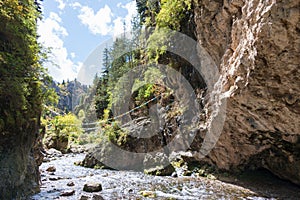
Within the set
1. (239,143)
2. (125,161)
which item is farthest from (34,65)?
(125,161)

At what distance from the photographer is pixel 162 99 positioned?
17531 millimetres

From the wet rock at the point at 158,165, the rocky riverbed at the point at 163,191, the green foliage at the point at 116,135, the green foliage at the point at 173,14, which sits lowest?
the rocky riverbed at the point at 163,191

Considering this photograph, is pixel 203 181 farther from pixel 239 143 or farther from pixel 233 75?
pixel 233 75

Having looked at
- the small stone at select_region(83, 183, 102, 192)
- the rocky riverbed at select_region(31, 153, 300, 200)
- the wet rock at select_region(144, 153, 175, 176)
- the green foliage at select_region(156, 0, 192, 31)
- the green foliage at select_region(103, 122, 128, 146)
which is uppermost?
the green foliage at select_region(156, 0, 192, 31)

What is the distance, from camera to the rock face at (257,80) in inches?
262

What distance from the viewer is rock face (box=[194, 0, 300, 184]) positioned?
664 centimetres


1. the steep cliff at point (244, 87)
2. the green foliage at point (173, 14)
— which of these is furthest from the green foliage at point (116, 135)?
the green foliage at point (173, 14)

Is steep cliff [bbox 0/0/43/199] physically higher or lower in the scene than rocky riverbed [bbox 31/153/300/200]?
higher

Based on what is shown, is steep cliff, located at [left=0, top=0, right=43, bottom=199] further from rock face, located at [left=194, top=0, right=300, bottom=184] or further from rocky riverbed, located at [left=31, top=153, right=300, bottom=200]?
rock face, located at [left=194, top=0, right=300, bottom=184]

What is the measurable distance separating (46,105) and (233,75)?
721cm

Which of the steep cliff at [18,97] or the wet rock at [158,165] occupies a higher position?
the steep cliff at [18,97]

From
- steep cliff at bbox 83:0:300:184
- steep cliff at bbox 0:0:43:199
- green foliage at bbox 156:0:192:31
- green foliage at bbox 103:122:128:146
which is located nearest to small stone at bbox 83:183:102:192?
steep cliff at bbox 0:0:43:199

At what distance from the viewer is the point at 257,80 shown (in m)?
7.77

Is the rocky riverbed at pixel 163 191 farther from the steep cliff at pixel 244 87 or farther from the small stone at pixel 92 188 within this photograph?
the steep cliff at pixel 244 87
